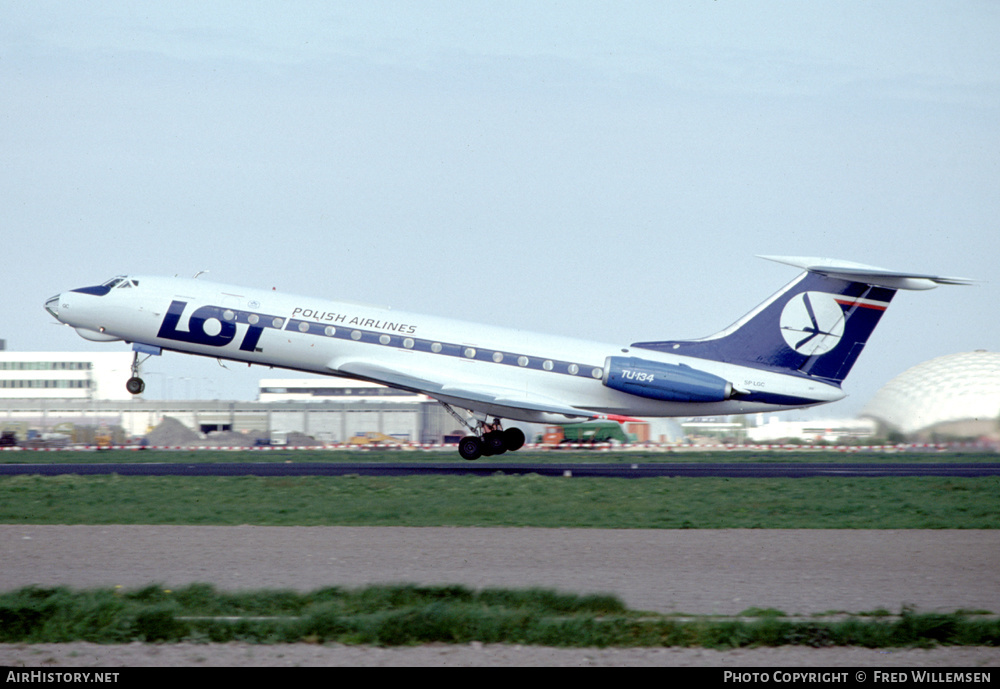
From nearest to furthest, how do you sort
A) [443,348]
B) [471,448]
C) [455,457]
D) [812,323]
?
[443,348], [812,323], [471,448], [455,457]

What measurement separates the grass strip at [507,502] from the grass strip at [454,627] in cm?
757

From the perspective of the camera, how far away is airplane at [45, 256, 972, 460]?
28875 millimetres

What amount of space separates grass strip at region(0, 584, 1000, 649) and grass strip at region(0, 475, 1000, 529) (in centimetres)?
757

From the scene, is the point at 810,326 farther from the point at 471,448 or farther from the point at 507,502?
the point at 507,502

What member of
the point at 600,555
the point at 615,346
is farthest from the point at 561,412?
the point at 600,555

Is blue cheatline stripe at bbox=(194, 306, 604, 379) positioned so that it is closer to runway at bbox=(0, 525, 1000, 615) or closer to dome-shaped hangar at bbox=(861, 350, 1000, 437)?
runway at bbox=(0, 525, 1000, 615)

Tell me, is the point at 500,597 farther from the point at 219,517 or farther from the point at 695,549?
the point at 219,517

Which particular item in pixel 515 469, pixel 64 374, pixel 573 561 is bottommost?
pixel 573 561

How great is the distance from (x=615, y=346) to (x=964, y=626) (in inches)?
851

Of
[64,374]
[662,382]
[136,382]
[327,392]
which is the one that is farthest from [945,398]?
[64,374]

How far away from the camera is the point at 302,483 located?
23234 mm

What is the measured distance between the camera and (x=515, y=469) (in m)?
29.0

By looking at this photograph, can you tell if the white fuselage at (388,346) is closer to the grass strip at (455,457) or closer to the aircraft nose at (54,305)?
the aircraft nose at (54,305)

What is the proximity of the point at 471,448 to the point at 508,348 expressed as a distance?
315 cm
